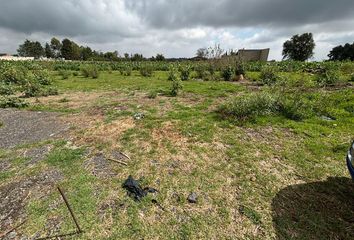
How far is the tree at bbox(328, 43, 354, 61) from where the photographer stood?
4756 centimetres

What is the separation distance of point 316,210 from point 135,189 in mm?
2204

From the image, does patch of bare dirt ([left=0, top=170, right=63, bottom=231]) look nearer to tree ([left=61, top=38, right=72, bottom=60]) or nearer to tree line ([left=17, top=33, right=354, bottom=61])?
tree line ([left=17, top=33, right=354, bottom=61])

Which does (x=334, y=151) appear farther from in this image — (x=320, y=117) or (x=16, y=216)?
(x=16, y=216)

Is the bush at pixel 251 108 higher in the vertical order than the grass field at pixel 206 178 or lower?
higher

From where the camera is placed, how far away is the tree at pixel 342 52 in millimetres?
47562

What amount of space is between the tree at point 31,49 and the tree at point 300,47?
82509 millimetres

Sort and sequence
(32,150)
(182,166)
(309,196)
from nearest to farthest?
(309,196) → (182,166) → (32,150)

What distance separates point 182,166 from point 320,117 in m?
4.24

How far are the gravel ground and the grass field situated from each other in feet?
1.36


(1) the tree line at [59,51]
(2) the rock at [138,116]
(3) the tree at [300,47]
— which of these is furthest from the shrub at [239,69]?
(1) the tree line at [59,51]

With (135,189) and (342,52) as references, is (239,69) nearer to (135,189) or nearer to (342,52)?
(135,189)

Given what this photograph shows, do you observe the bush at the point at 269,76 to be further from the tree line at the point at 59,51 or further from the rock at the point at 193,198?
the tree line at the point at 59,51

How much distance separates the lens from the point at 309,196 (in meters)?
2.78

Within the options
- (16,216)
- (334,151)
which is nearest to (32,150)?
(16,216)
